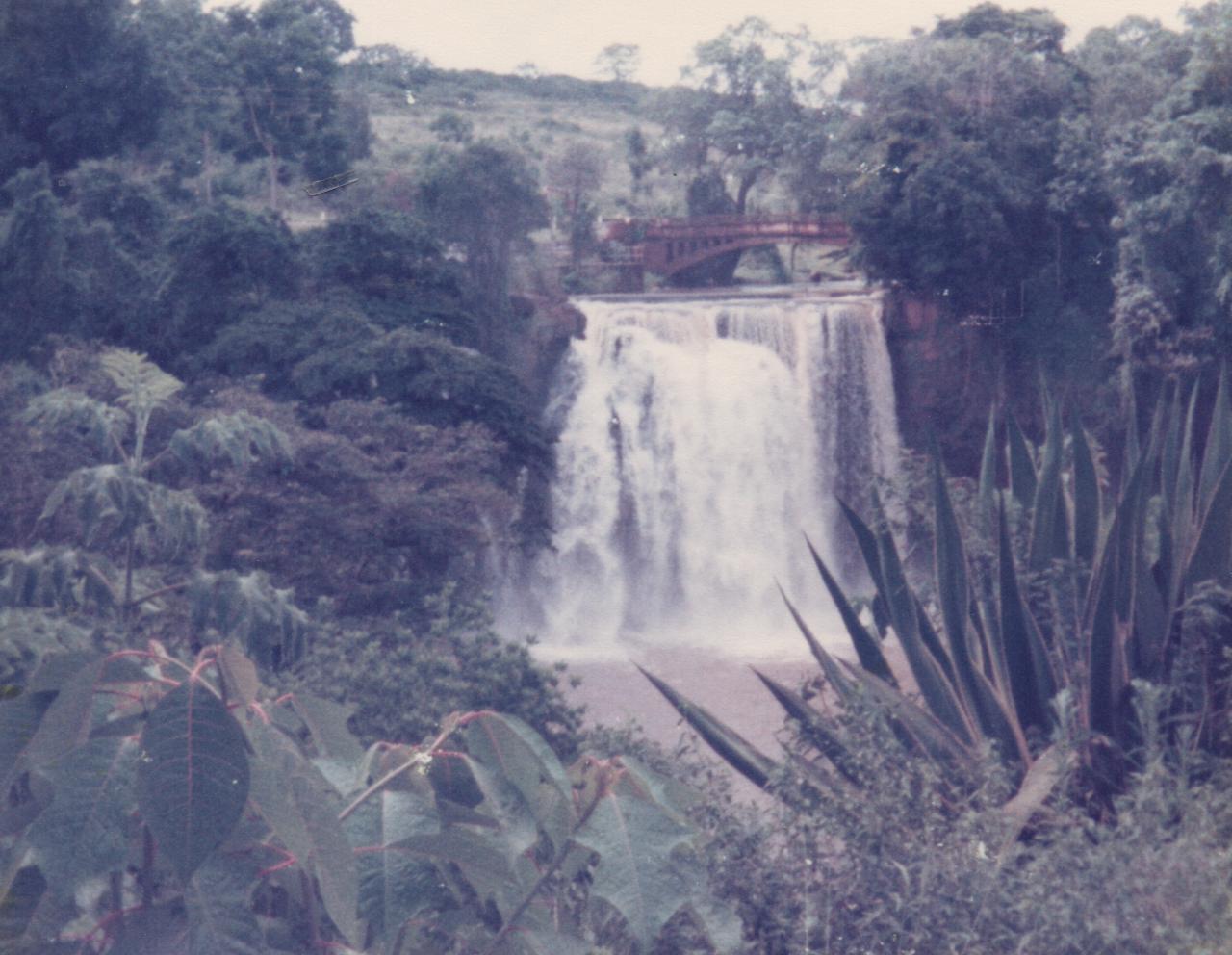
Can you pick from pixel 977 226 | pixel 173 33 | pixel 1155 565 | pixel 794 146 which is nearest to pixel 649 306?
pixel 977 226

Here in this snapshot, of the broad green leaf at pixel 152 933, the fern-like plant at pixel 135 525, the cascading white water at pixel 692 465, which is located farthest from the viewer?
the cascading white water at pixel 692 465

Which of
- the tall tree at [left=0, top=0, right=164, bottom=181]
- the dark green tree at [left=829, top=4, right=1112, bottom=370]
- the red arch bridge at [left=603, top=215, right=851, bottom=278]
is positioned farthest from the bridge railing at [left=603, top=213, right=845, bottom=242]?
the tall tree at [left=0, top=0, right=164, bottom=181]

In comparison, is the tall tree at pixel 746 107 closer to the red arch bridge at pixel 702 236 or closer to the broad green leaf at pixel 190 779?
the red arch bridge at pixel 702 236

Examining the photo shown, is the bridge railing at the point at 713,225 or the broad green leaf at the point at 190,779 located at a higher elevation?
the bridge railing at the point at 713,225

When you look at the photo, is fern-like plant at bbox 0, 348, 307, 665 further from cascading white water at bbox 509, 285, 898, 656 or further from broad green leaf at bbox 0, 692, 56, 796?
cascading white water at bbox 509, 285, 898, 656

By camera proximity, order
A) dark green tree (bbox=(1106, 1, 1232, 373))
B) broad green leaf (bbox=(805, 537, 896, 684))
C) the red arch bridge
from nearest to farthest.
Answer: broad green leaf (bbox=(805, 537, 896, 684)) → dark green tree (bbox=(1106, 1, 1232, 373)) → the red arch bridge

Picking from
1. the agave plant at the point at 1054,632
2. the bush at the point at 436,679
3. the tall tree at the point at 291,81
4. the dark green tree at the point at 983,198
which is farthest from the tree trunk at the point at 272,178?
the agave plant at the point at 1054,632

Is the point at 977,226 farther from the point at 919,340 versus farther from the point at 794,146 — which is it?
the point at 794,146
